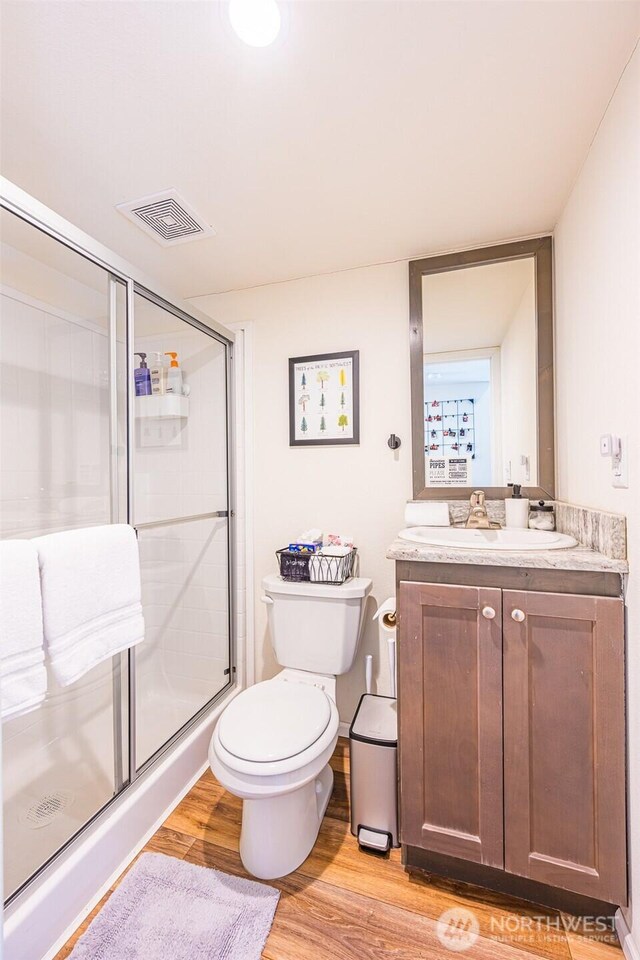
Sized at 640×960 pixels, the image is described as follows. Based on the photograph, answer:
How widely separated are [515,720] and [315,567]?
33.8 inches

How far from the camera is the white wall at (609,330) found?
103 centimetres

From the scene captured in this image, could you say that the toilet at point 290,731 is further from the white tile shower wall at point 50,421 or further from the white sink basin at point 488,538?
the white tile shower wall at point 50,421

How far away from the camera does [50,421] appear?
1.65 meters

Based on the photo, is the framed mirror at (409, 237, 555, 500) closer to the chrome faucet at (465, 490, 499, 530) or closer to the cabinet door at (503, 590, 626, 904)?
the chrome faucet at (465, 490, 499, 530)

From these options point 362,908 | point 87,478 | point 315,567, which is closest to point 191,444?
point 87,478

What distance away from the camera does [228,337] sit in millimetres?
2137

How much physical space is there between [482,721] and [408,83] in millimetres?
1678

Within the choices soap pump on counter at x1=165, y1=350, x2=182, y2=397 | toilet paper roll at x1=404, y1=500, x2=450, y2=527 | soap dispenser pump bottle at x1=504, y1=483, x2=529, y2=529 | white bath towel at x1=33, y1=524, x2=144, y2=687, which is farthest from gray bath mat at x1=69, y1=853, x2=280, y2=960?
soap pump on counter at x1=165, y1=350, x2=182, y2=397

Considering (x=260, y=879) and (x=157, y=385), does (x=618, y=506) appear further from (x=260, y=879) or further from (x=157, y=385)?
(x=157, y=385)

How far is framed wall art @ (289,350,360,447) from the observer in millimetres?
1967

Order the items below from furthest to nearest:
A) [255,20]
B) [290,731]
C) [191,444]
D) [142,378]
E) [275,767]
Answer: [191,444] < [142,378] < [290,731] < [275,767] < [255,20]

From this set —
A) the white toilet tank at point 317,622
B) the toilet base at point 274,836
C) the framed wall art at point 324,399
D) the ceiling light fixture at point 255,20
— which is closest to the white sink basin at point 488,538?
the white toilet tank at point 317,622

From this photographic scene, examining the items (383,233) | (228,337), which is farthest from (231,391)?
(383,233)

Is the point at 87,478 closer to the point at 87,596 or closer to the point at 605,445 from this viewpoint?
the point at 87,596
